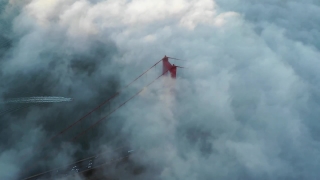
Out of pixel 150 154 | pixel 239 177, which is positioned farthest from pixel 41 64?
pixel 239 177

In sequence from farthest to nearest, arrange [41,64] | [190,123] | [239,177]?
[41,64], [190,123], [239,177]

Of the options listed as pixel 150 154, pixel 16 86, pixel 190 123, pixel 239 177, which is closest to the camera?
pixel 239 177

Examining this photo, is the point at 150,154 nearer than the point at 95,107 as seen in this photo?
Yes

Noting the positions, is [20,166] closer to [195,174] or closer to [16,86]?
[16,86]

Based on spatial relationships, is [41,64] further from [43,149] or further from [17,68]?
[43,149]

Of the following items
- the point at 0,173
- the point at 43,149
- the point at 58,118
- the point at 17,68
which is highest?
the point at 17,68

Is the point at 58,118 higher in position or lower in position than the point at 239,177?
higher

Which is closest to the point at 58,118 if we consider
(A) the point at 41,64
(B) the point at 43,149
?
(B) the point at 43,149

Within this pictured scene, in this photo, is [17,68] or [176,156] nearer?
[176,156]

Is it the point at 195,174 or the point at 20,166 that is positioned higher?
the point at 20,166
